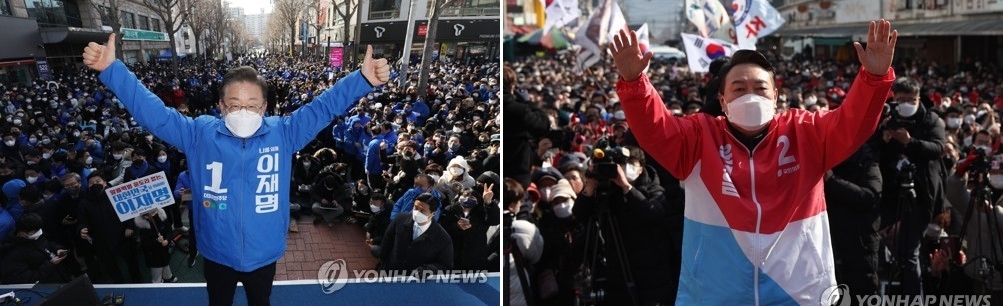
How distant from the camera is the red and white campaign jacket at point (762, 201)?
2.45m

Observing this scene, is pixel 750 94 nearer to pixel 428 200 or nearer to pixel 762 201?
pixel 762 201

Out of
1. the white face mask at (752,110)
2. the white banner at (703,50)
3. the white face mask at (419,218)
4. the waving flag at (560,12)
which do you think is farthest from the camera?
the waving flag at (560,12)

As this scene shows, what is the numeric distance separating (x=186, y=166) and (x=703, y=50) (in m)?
7.85

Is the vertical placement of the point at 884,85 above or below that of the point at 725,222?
above

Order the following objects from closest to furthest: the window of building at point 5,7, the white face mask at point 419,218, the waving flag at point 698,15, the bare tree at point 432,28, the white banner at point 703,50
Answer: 1. the window of building at point 5,7
2. the white face mask at point 419,218
3. the bare tree at point 432,28
4. the white banner at point 703,50
5. the waving flag at point 698,15

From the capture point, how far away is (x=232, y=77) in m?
3.12

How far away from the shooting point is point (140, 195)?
3.90 meters

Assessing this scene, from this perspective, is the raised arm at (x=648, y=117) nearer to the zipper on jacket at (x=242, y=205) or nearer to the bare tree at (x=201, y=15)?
the zipper on jacket at (x=242, y=205)

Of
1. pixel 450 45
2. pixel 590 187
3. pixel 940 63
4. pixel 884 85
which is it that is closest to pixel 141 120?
pixel 450 45

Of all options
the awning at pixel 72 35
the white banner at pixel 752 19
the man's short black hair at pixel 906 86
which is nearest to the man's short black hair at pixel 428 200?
the awning at pixel 72 35

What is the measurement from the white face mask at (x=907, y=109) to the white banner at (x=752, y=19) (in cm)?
677

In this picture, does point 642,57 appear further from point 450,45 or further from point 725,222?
point 450,45

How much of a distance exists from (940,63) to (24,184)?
27169mm

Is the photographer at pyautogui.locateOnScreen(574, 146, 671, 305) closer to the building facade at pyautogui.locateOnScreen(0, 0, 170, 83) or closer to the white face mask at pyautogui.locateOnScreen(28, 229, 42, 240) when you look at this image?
the building facade at pyautogui.locateOnScreen(0, 0, 170, 83)
